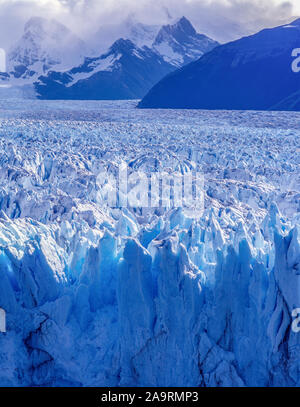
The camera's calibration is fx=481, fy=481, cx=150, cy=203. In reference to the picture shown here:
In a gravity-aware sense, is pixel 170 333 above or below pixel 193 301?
below

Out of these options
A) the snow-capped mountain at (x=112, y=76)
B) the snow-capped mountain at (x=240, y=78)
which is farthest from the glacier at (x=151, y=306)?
the snow-capped mountain at (x=112, y=76)

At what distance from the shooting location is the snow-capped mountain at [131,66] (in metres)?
68.6

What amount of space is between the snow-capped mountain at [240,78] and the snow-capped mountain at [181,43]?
36.5 m

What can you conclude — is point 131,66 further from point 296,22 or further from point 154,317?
point 154,317

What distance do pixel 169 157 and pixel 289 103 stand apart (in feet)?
95.0

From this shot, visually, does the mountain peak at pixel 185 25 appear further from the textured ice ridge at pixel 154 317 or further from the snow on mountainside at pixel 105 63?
the textured ice ridge at pixel 154 317

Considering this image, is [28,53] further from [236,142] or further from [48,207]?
[48,207]

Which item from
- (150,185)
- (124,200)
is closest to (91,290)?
(124,200)

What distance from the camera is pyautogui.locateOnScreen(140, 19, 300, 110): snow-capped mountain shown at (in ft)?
150

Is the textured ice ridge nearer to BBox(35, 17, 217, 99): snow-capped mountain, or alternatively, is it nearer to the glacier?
the glacier

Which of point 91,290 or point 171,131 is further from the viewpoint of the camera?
point 171,131

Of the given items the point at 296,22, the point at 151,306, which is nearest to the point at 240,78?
the point at 296,22

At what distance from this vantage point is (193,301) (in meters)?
4.85

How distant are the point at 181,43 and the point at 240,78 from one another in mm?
48038
